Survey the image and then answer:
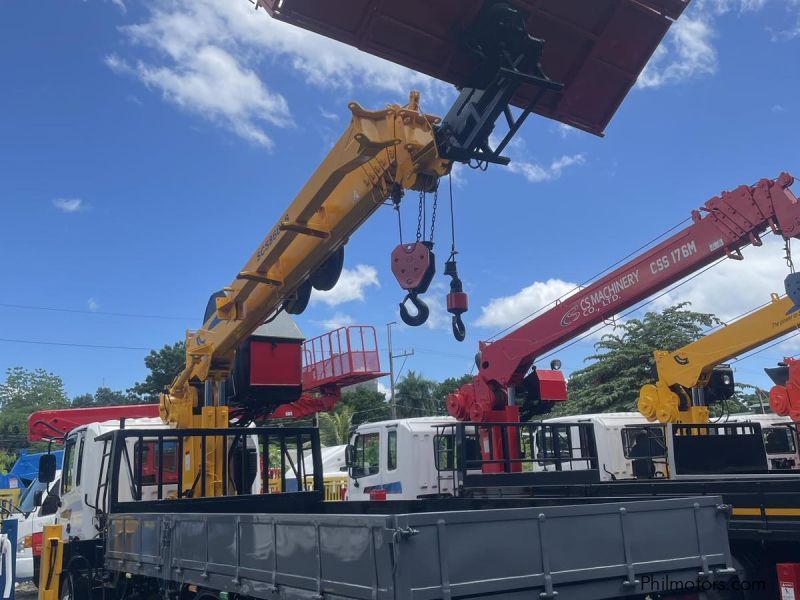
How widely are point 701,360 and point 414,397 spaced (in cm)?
4818

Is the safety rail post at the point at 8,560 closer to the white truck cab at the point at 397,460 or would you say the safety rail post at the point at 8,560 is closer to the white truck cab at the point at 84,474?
the white truck cab at the point at 84,474

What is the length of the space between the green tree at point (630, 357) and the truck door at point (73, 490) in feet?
78.1

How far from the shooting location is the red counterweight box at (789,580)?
5297 millimetres

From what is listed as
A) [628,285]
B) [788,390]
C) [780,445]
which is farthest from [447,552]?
[780,445]

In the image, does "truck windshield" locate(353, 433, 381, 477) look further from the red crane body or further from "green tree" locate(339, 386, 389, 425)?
"green tree" locate(339, 386, 389, 425)

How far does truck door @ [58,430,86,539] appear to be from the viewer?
903 centimetres

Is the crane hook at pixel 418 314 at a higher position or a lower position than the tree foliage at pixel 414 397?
lower

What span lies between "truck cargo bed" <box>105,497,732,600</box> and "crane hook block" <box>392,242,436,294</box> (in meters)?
3.16

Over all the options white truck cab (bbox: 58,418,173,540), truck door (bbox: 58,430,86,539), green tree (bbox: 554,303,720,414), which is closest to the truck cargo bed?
white truck cab (bbox: 58,418,173,540)

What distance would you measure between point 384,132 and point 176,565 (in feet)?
14.2

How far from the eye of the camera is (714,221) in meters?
10.6

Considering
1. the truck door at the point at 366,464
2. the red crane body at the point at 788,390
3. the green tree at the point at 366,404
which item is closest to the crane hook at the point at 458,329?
the truck door at the point at 366,464

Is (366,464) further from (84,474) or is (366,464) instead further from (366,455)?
(84,474)

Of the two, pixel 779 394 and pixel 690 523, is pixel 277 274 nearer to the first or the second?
pixel 690 523
